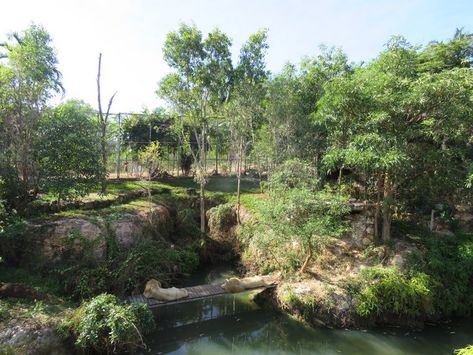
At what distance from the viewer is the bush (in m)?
7.04

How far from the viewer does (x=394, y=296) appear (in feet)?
31.7

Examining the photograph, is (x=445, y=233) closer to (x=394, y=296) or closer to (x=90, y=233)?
(x=394, y=296)

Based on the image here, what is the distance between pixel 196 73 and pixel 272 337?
32.3ft

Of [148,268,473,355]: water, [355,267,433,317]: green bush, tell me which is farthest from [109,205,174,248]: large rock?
[355,267,433,317]: green bush

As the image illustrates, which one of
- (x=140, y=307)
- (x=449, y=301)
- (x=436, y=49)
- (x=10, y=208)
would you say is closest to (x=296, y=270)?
(x=449, y=301)

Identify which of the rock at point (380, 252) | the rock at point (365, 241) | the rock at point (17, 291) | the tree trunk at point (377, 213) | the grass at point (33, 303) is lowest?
the grass at point (33, 303)

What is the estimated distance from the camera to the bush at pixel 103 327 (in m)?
7.04

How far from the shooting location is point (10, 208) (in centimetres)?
1123

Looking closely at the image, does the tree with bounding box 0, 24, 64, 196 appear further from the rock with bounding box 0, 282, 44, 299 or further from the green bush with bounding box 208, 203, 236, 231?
the green bush with bounding box 208, 203, 236, 231

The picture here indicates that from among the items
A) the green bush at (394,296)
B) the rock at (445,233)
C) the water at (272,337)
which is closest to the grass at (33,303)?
the water at (272,337)

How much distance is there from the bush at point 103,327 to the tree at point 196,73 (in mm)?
7635

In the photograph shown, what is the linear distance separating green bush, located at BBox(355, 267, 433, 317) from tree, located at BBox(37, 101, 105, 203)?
32.3 feet

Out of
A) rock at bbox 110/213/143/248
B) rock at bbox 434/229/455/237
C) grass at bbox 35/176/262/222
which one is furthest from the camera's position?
grass at bbox 35/176/262/222

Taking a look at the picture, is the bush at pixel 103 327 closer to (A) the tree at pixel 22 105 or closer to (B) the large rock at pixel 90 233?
(B) the large rock at pixel 90 233
